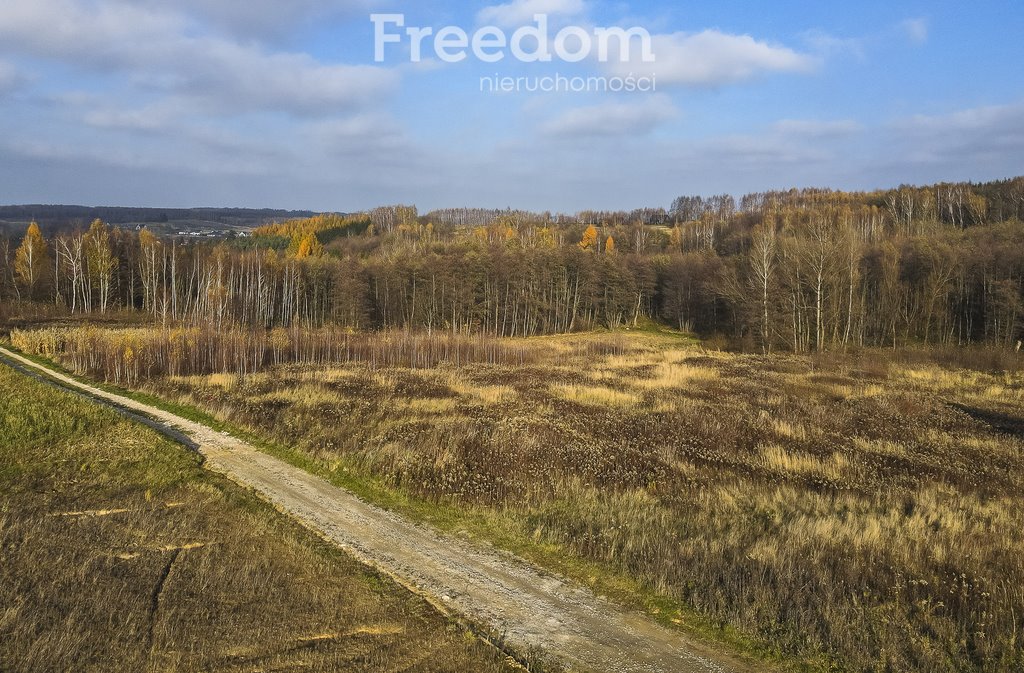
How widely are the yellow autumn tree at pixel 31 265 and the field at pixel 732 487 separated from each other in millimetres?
51881

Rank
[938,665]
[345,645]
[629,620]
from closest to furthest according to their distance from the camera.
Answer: [938,665] → [345,645] → [629,620]

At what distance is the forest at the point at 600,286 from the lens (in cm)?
5628

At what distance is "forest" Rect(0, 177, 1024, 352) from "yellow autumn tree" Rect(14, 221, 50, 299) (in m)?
0.19

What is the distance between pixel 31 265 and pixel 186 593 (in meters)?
78.2

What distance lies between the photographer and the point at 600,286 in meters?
79.0

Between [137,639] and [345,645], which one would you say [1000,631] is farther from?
[137,639]

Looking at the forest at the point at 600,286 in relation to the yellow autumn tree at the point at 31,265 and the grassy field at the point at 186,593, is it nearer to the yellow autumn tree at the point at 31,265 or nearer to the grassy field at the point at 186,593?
the yellow autumn tree at the point at 31,265

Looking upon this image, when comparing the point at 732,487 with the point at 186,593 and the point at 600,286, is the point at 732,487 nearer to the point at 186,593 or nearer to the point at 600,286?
the point at 186,593

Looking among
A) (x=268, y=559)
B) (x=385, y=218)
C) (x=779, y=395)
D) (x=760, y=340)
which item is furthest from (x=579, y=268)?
(x=385, y=218)

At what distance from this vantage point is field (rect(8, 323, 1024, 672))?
7.68 m

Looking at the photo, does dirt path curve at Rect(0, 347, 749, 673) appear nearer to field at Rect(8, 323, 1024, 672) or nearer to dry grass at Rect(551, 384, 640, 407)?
field at Rect(8, 323, 1024, 672)

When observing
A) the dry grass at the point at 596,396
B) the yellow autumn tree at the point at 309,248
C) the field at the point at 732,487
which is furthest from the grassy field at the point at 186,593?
the yellow autumn tree at the point at 309,248

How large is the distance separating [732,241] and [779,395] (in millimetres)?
84206

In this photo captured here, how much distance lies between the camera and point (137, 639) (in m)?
6.96
